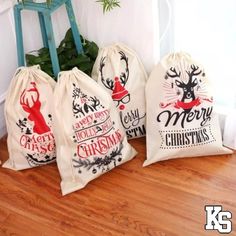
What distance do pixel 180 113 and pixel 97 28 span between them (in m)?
0.58

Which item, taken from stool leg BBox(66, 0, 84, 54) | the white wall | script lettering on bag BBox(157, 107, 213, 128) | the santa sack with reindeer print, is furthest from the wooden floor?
stool leg BBox(66, 0, 84, 54)

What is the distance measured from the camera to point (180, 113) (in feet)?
5.06

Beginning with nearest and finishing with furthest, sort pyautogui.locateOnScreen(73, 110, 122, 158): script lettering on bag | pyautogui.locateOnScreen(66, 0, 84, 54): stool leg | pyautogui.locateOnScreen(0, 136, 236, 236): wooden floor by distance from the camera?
1. pyautogui.locateOnScreen(0, 136, 236, 236): wooden floor
2. pyautogui.locateOnScreen(73, 110, 122, 158): script lettering on bag
3. pyautogui.locateOnScreen(66, 0, 84, 54): stool leg

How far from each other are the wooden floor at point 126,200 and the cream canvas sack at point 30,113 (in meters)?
0.14

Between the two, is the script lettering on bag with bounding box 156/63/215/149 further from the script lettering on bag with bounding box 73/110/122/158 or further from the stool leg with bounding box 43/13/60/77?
the stool leg with bounding box 43/13/60/77

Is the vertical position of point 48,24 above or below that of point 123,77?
above

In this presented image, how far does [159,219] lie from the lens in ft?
4.56

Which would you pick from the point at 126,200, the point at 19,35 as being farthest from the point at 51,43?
the point at 126,200

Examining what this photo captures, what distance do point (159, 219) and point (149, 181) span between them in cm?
21

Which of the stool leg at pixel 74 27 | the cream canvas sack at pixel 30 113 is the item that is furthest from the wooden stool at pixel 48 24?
the cream canvas sack at pixel 30 113

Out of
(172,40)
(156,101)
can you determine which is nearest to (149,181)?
(156,101)

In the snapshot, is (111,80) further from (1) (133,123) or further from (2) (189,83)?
(2) (189,83)

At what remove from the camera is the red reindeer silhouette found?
1525 millimetres

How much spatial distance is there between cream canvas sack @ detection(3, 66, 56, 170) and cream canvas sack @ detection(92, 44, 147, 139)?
246mm
